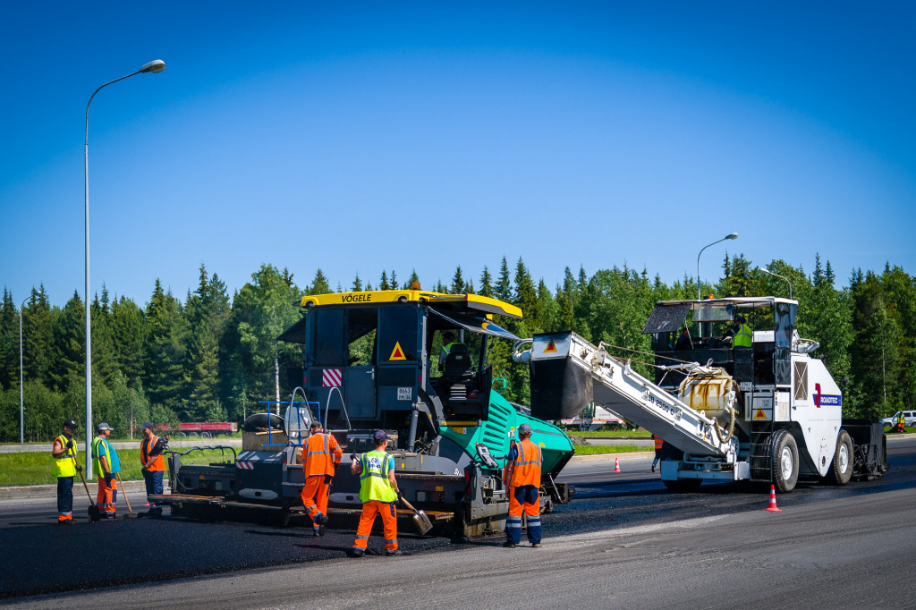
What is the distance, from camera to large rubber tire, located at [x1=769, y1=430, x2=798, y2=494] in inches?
607

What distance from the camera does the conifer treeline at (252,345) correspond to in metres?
62.3

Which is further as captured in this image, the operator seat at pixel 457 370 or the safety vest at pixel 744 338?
the safety vest at pixel 744 338

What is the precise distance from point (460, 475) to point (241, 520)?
347cm

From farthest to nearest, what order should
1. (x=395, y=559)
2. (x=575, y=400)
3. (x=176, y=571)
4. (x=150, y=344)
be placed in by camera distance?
1. (x=150, y=344)
2. (x=575, y=400)
3. (x=395, y=559)
4. (x=176, y=571)

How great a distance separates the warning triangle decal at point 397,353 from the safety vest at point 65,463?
512 cm

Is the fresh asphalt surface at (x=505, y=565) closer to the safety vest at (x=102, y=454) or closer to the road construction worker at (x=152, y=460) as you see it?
the safety vest at (x=102, y=454)

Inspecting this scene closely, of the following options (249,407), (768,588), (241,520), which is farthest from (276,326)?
(768,588)

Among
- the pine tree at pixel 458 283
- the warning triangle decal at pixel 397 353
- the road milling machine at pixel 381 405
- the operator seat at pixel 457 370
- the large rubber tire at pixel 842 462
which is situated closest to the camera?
the road milling machine at pixel 381 405

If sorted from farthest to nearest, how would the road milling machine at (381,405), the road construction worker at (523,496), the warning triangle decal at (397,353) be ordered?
the warning triangle decal at (397,353) → the road milling machine at (381,405) → the road construction worker at (523,496)

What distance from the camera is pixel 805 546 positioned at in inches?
388

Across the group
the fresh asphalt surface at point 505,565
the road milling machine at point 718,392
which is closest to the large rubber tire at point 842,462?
the road milling machine at point 718,392

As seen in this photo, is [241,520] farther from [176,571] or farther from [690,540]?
[690,540]

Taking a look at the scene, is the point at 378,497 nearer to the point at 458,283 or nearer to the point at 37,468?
the point at 37,468

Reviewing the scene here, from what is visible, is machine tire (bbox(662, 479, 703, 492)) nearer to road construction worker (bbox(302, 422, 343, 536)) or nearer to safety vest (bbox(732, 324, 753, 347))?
safety vest (bbox(732, 324, 753, 347))
